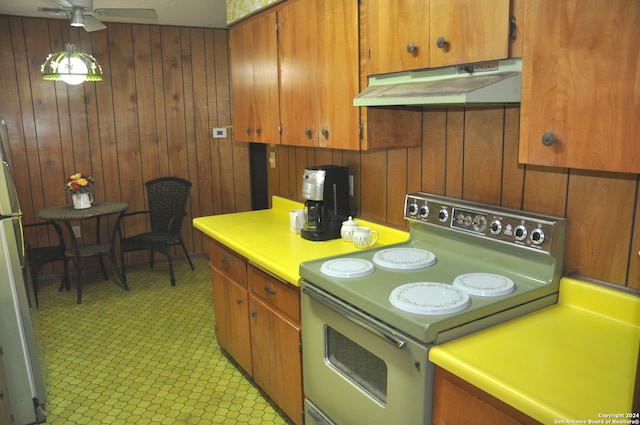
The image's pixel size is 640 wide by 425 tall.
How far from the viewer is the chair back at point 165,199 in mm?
4688

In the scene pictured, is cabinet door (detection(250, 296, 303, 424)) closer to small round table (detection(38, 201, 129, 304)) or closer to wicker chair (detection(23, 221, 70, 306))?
small round table (detection(38, 201, 129, 304))

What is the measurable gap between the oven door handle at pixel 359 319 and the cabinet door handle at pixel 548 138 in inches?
26.8

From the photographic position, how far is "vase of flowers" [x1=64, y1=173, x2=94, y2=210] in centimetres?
416

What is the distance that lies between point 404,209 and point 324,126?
541mm

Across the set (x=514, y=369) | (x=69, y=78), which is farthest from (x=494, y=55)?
(x=69, y=78)

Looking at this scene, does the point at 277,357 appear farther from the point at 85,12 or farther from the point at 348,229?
the point at 85,12

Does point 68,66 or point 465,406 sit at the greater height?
point 68,66

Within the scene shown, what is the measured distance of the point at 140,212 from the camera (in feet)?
15.8

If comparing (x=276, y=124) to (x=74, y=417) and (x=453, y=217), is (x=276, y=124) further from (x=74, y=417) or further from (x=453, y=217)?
(x=74, y=417)

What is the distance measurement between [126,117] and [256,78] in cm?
232

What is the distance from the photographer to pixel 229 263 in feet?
8.91

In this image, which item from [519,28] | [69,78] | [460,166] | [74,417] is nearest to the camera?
[519,28]

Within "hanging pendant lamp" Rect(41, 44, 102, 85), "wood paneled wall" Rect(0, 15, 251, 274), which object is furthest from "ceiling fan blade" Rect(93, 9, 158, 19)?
"wood paneled wall" Rect(0, 15, 251, 274)

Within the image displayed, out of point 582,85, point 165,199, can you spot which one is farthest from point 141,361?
point 582,85
